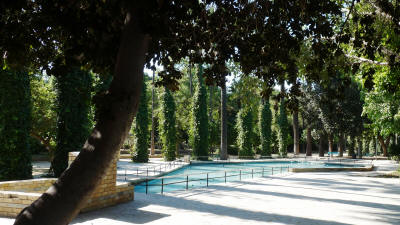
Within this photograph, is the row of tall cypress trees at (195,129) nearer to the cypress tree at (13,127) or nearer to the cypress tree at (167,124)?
the cypress tree at (167,124)

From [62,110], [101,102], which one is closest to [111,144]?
[101,102]

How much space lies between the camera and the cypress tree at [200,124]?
116 ft

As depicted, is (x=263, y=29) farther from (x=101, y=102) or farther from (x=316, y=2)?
(x=101, y=102)

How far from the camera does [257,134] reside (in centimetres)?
4944

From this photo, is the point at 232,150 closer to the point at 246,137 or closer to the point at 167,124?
the point at 246,137

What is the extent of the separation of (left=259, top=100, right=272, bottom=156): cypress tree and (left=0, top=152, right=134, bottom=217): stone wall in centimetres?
3281

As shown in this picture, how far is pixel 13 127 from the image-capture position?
51.0 ft

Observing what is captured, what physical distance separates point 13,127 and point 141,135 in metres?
17.2

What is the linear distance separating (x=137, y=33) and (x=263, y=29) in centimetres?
469

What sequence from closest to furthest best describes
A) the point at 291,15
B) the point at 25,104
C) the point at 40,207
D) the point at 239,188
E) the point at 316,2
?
the point at 40,207
the point at 316,2
the point at 291,15
the point at 239,188
the point at 25,104

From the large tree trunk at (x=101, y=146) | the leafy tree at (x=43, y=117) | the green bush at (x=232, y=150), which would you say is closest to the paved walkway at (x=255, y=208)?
the large tree trunk at (x=101, y=146)

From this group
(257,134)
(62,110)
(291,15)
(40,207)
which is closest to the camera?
(40,207)

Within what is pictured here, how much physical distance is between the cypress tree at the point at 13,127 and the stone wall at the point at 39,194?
585 centimetres

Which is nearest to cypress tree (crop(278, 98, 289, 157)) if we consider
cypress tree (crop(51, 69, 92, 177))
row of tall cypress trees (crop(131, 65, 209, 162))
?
row of tall cypress trees (crop(131, 65, 209, 162))
